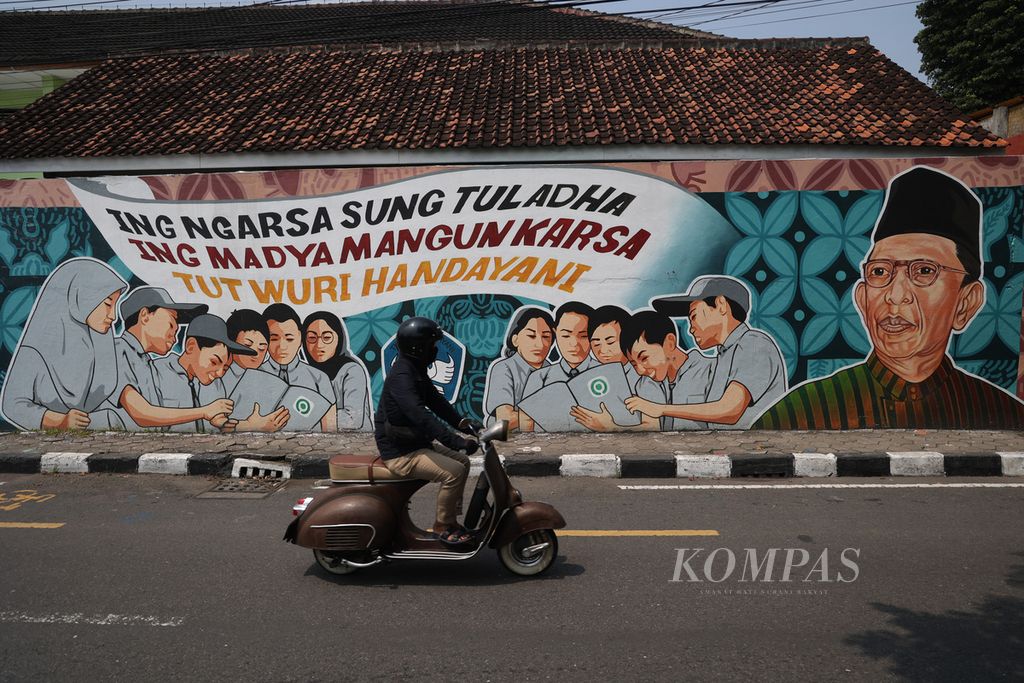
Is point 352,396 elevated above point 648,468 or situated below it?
above

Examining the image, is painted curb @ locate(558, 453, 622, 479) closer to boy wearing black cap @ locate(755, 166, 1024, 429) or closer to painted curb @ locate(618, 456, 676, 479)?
painted curb @ locate(618, 456, 676, 479)

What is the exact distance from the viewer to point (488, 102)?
45.9 feet

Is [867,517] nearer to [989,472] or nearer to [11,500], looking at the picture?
[989,472]

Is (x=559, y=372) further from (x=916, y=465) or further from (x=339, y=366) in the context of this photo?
(x=916, y=465)

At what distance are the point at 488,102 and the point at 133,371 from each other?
25.3 feet

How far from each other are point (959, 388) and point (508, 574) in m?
5.82

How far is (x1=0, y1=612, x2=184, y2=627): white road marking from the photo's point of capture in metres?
Answer: 4.13

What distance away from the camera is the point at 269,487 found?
278 inches

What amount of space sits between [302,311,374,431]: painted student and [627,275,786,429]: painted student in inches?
108

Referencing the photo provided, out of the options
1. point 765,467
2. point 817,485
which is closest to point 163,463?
point 765,467

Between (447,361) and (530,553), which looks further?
(447,361)

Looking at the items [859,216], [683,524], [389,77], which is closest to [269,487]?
[683,524]

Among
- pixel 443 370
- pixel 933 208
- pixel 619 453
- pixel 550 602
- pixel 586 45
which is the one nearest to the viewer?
pixel 550 602

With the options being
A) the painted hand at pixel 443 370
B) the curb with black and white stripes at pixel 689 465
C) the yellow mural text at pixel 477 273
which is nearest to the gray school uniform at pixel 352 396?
the painted hand at pixel 443 370
